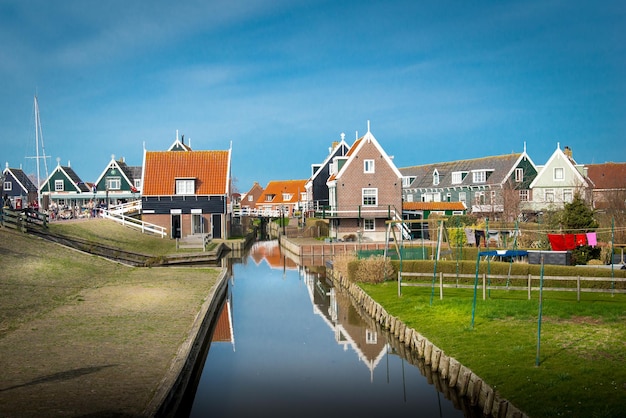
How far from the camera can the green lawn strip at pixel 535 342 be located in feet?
34.8

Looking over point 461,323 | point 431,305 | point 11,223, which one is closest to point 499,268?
point 431,305

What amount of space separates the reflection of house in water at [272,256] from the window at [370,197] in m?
9.25

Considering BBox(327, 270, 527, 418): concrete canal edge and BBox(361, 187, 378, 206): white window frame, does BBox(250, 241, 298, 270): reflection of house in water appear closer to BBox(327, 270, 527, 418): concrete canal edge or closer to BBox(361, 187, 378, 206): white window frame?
BBox(361, 187, 378, 206): white window frame

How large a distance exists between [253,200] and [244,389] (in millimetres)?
114642

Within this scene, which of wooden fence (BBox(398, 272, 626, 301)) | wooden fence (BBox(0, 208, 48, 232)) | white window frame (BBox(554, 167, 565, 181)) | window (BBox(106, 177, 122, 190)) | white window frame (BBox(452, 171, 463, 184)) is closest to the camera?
wooden fence (BBox(398, 272, 626, 301))

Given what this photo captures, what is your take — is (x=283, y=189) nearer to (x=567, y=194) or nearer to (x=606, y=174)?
(x=606, y=174)

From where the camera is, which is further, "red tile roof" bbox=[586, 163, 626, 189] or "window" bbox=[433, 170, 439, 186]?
"window" bbox=[433, 170, 439, 186]

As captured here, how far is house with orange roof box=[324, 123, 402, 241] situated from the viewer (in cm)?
5125

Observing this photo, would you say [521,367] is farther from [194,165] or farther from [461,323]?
[194,165]

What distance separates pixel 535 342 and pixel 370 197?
124 feet

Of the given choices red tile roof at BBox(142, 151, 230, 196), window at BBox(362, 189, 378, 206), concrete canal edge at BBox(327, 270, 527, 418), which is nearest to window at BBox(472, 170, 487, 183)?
window at BBox(362, 189, 378, 206)

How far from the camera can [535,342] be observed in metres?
14.4

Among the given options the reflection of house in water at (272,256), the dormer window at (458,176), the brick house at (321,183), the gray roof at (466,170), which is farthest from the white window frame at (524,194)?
the reflection of house in water at (272,256)

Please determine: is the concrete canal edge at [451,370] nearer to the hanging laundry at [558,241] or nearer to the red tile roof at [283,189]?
the hanging laundry at [558,241]
